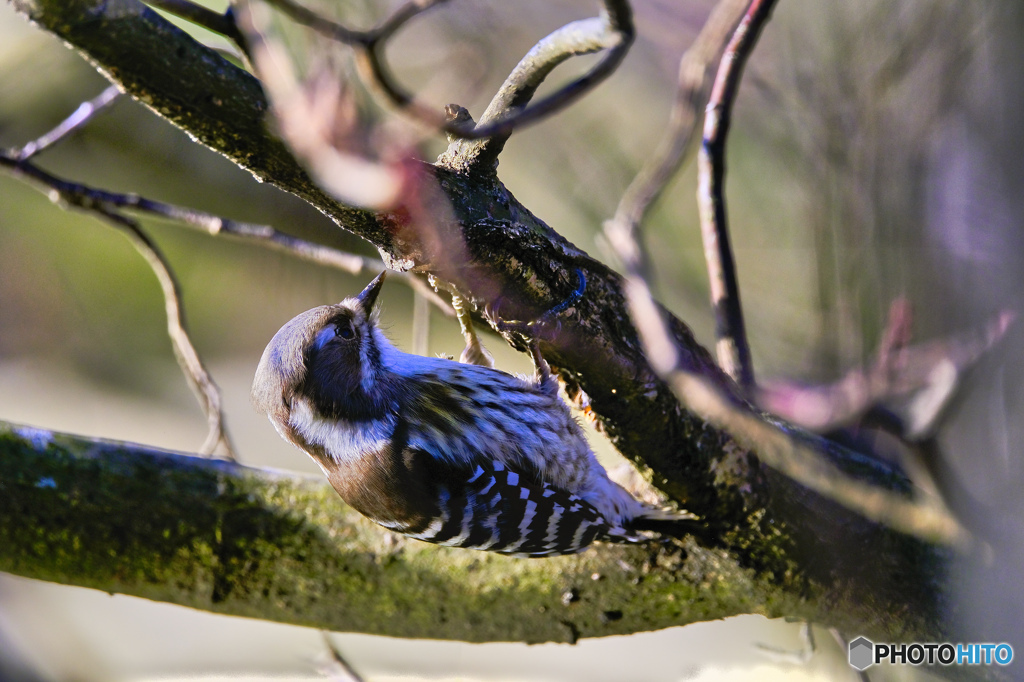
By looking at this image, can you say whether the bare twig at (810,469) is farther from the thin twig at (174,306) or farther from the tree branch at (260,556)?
the thin twig at (174,306)

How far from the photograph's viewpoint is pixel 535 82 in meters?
1.49

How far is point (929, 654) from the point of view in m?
1.95

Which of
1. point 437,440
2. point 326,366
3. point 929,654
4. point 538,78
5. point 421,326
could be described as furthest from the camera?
point 421,326

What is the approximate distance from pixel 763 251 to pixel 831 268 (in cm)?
186

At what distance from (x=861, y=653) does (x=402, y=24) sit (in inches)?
80.5

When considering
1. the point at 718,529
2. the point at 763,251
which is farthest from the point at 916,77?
the point at 763,251

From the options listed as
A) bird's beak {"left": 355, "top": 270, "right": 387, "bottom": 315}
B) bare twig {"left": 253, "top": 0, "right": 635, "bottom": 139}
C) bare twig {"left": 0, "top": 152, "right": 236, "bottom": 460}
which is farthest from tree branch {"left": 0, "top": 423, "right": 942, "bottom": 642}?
bare twig {"left": 253, "top": 0, "right": 635, "bottom": 139}

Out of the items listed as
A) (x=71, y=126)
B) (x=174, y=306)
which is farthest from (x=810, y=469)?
(x=71, y=126)

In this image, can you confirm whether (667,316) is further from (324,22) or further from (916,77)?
(916,77)

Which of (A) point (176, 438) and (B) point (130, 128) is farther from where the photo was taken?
(A) point (176, 438)

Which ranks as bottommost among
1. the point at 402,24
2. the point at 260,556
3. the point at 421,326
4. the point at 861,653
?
the point at 260,556

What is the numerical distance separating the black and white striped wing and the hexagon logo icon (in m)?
0.78

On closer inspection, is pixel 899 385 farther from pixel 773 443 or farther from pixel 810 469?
pixel 773 443

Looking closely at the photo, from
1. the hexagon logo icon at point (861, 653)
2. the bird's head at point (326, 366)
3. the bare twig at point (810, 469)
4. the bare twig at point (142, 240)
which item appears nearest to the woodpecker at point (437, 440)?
the bird's head at point (326, 366)
